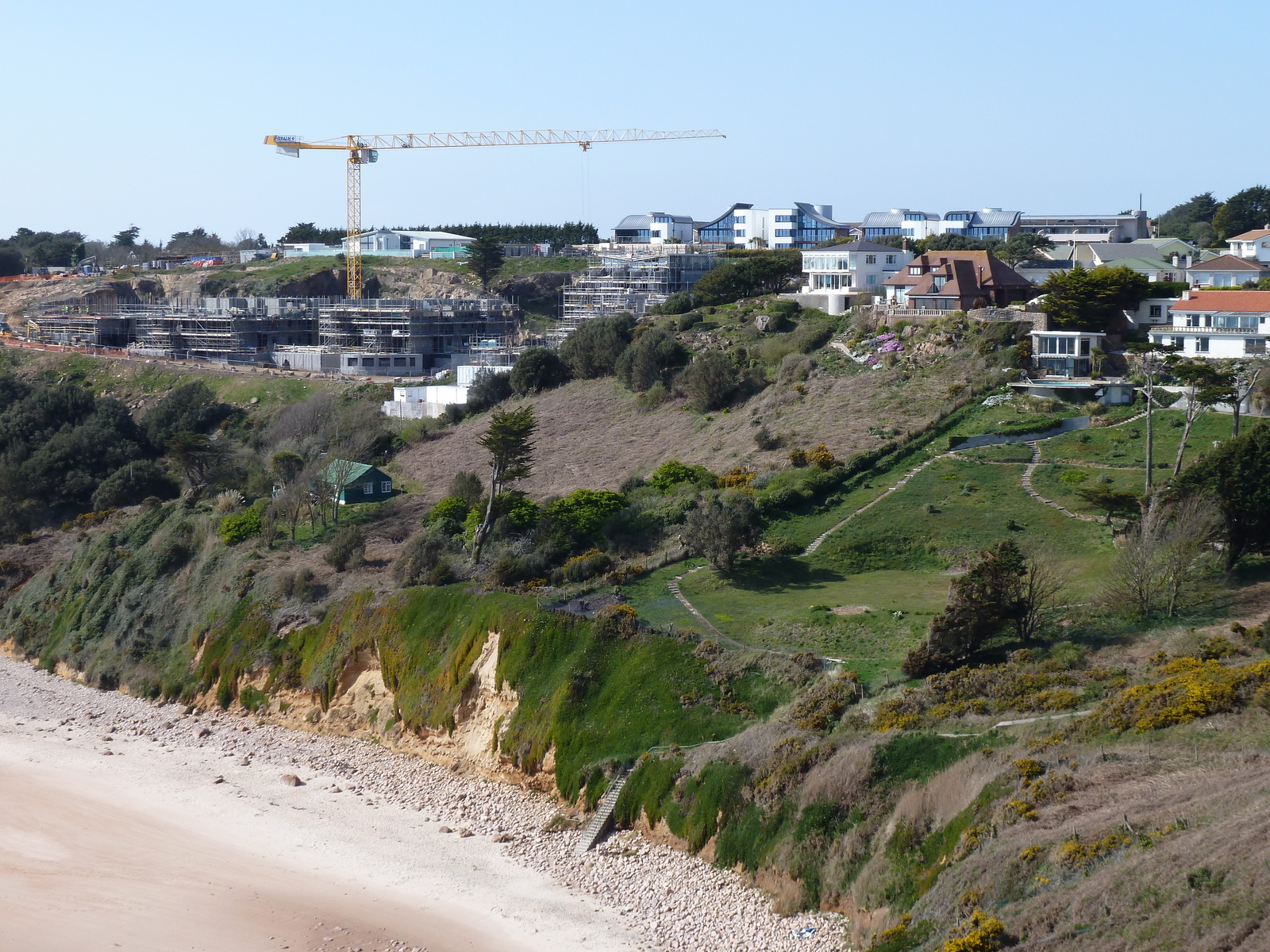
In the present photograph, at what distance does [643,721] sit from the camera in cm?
3309

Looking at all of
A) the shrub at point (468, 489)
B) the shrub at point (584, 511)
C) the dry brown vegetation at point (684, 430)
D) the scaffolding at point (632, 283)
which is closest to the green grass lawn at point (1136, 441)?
the dry brown vegetation at point (684, 430)

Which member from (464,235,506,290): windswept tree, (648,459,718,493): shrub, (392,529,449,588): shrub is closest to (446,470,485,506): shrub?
(392,529,449,588): shrub

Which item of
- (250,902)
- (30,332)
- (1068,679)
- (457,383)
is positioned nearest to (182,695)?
(250,902)

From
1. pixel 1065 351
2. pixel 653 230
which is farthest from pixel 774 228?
pixel 1065 351

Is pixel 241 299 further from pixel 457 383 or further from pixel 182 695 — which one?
pixel 182 695

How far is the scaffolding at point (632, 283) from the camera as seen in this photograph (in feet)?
327

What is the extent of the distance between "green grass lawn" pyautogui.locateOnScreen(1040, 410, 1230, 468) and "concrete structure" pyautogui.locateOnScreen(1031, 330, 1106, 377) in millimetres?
6463

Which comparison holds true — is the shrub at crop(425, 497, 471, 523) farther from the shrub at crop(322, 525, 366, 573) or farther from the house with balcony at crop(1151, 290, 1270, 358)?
the house with balcony at crop(1151, 290, 1270, 358)

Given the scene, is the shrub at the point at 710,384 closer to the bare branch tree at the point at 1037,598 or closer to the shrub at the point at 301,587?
the shrub at the point at 301,587

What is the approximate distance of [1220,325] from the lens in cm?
5716

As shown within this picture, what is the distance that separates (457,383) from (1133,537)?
177 feet

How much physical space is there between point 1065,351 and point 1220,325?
7.24 metres

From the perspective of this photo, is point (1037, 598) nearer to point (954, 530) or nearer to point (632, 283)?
point (954, 530)

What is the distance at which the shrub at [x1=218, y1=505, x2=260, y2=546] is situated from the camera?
52.5 m
